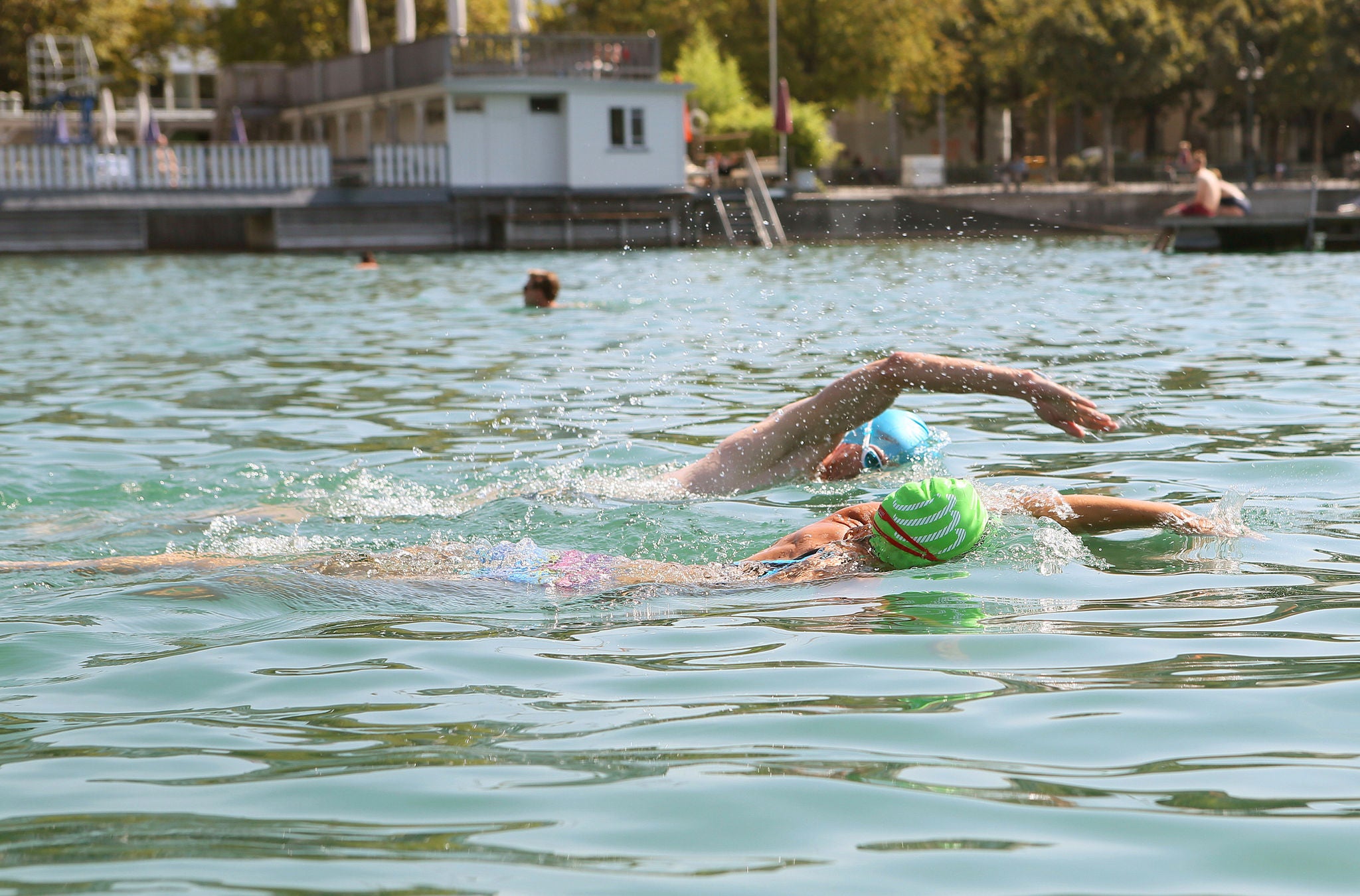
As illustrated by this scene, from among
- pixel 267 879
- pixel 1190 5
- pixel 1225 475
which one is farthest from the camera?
pixel 1190 5

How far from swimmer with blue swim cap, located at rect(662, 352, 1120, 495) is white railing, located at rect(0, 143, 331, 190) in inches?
1047

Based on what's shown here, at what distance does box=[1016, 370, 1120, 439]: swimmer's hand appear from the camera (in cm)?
499

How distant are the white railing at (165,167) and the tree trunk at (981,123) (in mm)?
31274

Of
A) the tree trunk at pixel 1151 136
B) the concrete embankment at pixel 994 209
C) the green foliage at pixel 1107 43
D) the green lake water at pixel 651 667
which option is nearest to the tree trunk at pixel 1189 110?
the tree trunk at pixel 1151 136

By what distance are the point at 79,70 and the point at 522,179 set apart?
1160 centimetres

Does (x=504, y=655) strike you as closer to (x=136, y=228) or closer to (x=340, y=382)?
(x=340, y=382)

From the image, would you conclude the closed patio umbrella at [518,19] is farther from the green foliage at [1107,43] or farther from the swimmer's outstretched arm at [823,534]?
the swimmer's outstretched arm at [823,534]

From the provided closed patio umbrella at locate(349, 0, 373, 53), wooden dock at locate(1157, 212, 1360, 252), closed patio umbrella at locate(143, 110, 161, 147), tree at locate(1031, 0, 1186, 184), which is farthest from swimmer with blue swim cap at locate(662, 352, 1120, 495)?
tree at locate(1031, 0, 1186, 184)

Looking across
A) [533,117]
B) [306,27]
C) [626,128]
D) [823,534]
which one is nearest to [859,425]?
[823,534]

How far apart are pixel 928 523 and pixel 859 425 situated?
105 centimetres

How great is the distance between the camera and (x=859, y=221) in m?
36.2

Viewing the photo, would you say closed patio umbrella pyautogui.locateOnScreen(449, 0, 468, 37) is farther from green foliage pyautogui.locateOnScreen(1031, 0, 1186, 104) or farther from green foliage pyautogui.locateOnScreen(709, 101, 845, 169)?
green foliage pyautogui.locateOnScreen(1031, 0, 1186, 104)

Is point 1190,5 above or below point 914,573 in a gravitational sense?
above

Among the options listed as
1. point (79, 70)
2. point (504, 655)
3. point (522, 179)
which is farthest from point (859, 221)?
point (504, 655)
